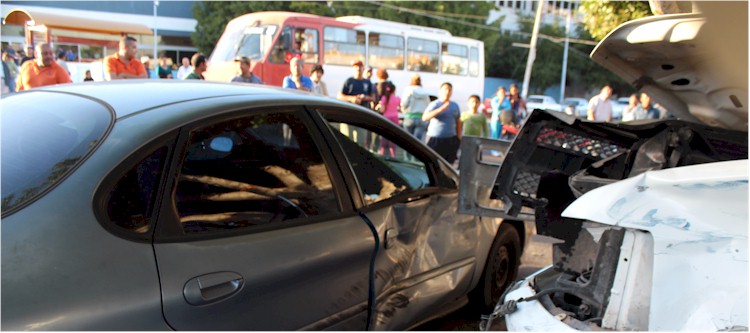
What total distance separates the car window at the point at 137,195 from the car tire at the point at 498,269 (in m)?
2.20

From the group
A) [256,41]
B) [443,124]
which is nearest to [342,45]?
[256,41]

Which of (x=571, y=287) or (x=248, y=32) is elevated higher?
(x=248, y=32)

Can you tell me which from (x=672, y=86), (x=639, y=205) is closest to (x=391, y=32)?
(x=672, y=86)

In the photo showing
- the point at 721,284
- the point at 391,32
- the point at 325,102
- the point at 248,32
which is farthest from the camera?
the point at 391,32

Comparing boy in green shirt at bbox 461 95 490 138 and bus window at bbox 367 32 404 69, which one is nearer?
boy in green shirt at bbox 461 95 490 138

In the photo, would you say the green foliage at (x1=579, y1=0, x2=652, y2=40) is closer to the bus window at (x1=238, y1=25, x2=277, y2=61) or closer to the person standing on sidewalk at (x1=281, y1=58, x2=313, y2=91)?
the person standing on sidewalk at (x1=281, y1=58, x2=313, y2=91)

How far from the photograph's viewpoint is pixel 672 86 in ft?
9.30

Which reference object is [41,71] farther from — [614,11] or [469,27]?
[469,27]

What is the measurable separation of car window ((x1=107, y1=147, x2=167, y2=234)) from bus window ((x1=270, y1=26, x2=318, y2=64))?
12.1m

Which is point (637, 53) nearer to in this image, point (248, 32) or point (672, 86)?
point (672, 86)

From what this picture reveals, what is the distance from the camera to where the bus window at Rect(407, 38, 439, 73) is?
17484 millimetres

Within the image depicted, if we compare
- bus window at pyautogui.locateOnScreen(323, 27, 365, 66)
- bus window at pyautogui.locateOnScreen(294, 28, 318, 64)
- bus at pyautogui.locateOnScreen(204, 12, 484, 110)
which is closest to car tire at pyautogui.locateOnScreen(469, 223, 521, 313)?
bus at pyautogui.locateOnScreen(204, 12, 484, 110)

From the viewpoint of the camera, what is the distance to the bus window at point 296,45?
14305 mm

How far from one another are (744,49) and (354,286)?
1.81 metres
